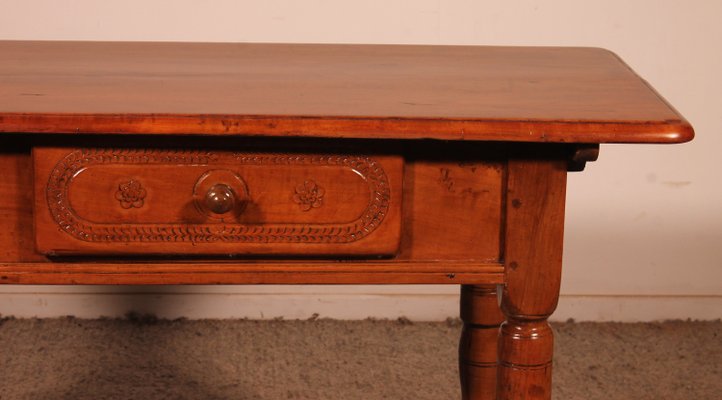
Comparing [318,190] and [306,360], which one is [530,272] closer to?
[318,190]

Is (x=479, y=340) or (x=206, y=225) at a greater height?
(x=206, y=225)

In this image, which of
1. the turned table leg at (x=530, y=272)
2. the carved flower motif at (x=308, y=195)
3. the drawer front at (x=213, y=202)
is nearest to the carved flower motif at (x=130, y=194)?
the drawer front at (x=213, y=202)

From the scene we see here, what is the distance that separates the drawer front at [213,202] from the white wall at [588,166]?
1.33 meters

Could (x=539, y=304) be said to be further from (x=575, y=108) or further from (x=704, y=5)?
(x=704, y=5)

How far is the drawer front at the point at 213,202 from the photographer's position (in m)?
1.16

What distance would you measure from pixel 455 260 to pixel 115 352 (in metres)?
1.36

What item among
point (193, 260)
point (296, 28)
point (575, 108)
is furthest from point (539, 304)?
point (296, 28)

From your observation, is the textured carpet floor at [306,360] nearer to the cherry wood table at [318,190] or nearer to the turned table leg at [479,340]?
the turned table leg at [479,340]

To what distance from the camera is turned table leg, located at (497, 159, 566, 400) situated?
1193mm

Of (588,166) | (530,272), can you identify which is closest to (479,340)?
(530,272)

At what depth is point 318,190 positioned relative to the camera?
1176 millimetres

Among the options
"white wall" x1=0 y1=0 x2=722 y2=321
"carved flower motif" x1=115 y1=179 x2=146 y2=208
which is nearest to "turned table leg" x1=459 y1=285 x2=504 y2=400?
"carved flower motif" x1=115 y1=179 x2=146 y2=208

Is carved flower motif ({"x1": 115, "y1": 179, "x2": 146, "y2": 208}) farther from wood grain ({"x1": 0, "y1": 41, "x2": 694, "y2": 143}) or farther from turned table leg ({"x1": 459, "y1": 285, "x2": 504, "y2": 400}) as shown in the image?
turned table leg ({"x1": 459, "y1": 285, "x2": 504, "y2": 400})

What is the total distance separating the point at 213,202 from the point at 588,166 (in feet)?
4.86
